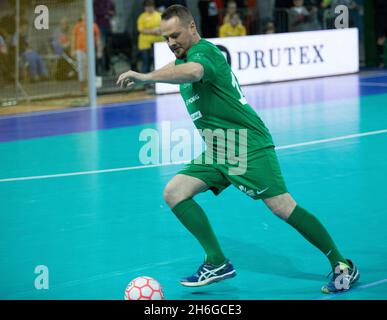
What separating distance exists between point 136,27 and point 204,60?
59.4 feet

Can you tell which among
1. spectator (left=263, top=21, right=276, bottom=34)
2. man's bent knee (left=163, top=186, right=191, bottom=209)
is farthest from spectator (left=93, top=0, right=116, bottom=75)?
man's bent knee (left=163, top=186, right=191, bottom=209)

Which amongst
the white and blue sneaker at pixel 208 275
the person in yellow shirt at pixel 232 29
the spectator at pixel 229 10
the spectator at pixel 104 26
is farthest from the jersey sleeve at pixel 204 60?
the spectator at pixel 104 26

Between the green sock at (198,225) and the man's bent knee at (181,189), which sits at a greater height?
the man's bent knee at (181,189)

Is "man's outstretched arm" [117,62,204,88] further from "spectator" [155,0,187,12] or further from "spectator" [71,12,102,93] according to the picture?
"spectator" [155,0,187,12]

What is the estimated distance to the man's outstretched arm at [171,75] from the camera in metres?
6.76

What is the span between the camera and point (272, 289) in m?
7.37

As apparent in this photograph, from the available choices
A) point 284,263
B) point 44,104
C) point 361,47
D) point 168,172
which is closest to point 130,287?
point 284,263

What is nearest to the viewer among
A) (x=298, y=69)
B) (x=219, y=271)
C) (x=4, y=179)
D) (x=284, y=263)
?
(x=219, y=271)

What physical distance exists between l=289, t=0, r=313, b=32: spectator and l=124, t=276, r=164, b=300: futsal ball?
19.5 meters

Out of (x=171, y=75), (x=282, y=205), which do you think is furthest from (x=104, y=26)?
(x=171, y=75)

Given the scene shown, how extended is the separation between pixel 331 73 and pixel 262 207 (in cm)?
1472

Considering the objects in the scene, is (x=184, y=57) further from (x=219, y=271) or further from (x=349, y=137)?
(x=349, y=137)

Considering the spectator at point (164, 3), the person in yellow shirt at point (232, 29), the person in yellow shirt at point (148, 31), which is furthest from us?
the spectator at point (164, 3)

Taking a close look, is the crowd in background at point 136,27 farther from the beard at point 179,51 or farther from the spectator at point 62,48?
the beard at point 179,51
